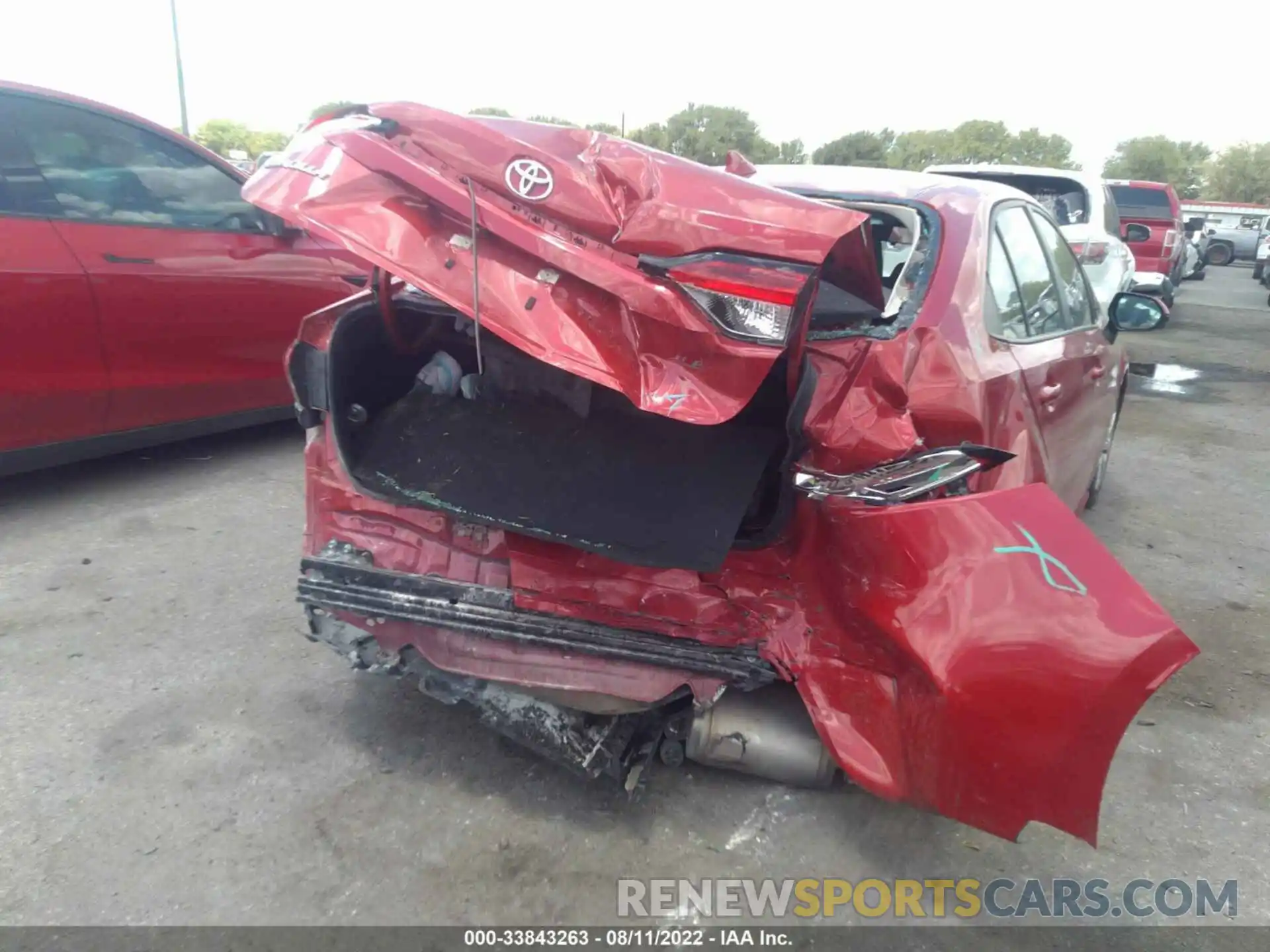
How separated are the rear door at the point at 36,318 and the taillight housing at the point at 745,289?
3289mm

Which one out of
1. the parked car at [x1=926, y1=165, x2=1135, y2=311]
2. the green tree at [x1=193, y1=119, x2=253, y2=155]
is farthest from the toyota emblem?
the green tree at [x1=193, y1=119, x2=253, y2=155]

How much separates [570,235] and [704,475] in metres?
0.68

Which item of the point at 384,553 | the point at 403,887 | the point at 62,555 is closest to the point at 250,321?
the point at 62,555

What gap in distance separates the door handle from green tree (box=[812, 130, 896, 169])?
1267 inches

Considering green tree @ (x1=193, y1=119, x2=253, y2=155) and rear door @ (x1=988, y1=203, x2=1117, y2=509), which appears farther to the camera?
green tree @ (x1=193, y1=119, x2=253, y2=155)

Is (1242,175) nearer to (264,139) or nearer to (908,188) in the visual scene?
(264,139)

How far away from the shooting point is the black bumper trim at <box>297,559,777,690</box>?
2.21 meters

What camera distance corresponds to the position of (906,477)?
2.04 m

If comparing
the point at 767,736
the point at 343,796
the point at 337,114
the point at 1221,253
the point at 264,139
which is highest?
the point at 337,114

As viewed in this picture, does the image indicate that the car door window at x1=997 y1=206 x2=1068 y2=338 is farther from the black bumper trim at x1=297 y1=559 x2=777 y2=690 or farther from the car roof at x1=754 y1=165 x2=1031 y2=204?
the black bumper trim at x1=297 y1=559 x2=777 y2=690

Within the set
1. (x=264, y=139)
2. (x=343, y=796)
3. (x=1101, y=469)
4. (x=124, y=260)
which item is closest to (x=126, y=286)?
(x=124, y=260)

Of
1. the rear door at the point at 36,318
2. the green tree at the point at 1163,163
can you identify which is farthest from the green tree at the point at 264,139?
the green tree at the point at 1163,163

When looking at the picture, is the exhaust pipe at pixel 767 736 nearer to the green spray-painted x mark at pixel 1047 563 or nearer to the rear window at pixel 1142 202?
the green spray-painted x mark at pixel 1047 563

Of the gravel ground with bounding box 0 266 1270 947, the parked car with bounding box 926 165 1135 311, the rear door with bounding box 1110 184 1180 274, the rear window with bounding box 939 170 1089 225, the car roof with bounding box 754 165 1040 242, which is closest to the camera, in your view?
the gravel ground with bounding box 0 266 1270 947
